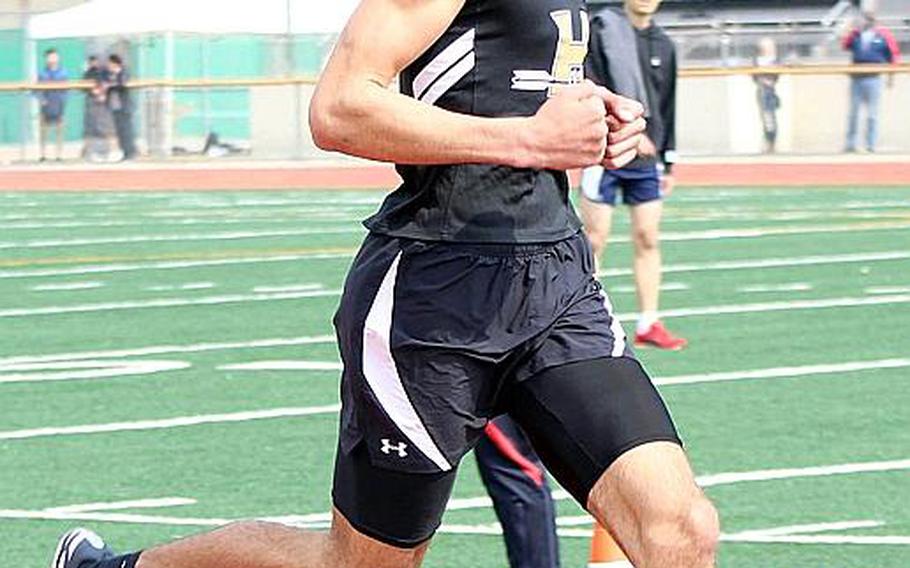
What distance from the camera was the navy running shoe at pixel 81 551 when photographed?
603 centimetres

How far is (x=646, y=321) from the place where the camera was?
40.4ft

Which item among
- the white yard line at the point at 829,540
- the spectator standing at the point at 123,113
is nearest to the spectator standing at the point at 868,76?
the spectator standing at the point at 123,113

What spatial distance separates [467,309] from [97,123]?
29370 millimetres

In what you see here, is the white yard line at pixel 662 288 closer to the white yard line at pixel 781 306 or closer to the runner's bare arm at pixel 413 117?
the white yard line at pixel 781 306

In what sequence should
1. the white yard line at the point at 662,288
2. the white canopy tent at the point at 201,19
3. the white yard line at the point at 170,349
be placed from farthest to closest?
the white canopy tent at the point at 201,19, the white yard line at the point at 662,288, the white yard line at the point at 170,349

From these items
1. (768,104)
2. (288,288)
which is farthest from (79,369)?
(768,104)

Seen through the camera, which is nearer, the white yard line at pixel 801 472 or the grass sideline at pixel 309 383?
the grass sideline at pixel 309 383

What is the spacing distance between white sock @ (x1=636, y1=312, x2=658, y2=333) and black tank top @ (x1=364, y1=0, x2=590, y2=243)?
23.8 ft

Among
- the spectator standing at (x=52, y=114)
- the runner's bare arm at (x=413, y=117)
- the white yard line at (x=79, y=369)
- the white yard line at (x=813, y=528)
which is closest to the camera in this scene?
the runner's bare arm at (x=413, y=117)

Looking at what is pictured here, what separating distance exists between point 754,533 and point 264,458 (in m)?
2.26

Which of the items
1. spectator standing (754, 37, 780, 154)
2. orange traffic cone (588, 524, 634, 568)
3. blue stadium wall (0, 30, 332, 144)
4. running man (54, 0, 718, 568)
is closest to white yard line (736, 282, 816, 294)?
orange traffic cone (588, 524, 634, 568)

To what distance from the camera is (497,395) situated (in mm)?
5113

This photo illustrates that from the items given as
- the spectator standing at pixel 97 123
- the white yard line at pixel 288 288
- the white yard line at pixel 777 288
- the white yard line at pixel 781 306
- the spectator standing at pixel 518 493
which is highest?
the spectator standing at pixel 518 493

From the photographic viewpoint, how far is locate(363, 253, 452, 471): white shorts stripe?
5.03 metres
